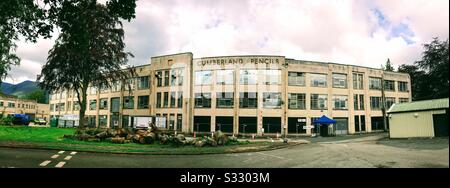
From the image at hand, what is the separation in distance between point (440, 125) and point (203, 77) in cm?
3063

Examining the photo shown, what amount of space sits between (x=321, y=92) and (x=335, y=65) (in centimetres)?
543

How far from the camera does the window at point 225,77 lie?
42.5 m

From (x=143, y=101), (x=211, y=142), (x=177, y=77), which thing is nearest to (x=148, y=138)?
(x=211, y=142)

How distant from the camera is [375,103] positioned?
49000 millimetres

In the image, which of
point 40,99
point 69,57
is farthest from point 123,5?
point 40,99

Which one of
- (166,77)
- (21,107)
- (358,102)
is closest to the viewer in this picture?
(166,77)

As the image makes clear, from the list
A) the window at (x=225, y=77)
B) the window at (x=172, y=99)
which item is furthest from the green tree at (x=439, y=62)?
the window at (x=172, y=99)

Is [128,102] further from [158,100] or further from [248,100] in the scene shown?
[248,100]

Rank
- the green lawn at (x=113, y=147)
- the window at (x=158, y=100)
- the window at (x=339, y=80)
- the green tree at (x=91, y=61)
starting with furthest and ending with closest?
the window at (x=158, y=100) → the window at (x=339, y=80) → the green tree at (x=91, y=61) → the green lawn at (x=113, y=147)

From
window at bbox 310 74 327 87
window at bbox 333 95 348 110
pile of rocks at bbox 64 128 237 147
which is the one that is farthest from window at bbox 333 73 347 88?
pile of rocks at bbox 64 128 237 147

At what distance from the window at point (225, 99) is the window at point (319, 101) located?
1325cm

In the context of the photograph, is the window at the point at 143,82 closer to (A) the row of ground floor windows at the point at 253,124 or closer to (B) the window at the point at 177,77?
(B) the window at the point at 177,77

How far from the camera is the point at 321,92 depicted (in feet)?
145
